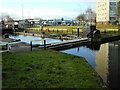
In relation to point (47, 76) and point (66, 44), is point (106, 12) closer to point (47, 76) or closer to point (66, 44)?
point (66, 44)

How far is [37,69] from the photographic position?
42.9 feet

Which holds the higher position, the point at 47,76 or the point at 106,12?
the point at 106,12

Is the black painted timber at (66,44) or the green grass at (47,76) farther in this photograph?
the black painted timber at (66,44)

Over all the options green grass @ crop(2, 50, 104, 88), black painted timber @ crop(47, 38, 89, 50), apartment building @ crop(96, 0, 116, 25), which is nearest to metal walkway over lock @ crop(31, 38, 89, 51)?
black painted timber @ crop(47, 38, 89, 50)

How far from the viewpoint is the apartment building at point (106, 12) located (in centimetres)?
12712

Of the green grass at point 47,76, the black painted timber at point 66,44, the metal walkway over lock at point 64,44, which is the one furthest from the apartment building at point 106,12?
the green grass at point 47,76

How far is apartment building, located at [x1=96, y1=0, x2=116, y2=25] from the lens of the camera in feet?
417

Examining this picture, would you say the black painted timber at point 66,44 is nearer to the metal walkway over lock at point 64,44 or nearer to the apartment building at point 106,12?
the metal walkway over lock at point 64,44

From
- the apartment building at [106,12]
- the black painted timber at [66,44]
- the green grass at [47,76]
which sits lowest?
the black painted timber at [66,44]

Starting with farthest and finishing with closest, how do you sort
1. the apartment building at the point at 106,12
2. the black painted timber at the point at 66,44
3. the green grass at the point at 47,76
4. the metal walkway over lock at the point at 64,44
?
the apartment building at the point at 106,12 < the black painted timber at the point at 66,44 < the metal walkway over lock at the point at 64,44 < the green grass at the point at 47,76

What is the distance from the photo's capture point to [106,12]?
131500mm

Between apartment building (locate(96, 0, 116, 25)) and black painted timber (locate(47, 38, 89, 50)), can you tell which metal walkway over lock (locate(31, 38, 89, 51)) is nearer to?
black painted timber (locate(47, 38, 89, 50))

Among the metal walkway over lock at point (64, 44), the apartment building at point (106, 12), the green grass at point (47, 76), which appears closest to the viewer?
the green grass at point (47, 76)

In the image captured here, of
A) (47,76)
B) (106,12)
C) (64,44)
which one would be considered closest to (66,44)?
(64,44)
